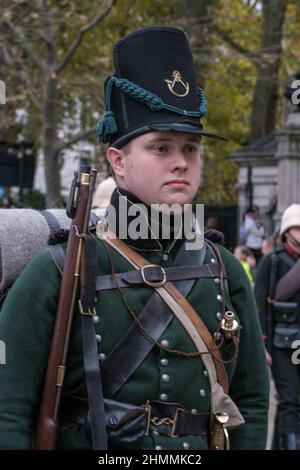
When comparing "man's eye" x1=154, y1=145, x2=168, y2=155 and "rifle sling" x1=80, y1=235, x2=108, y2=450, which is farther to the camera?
"man's eye" x1=154, y1=145, x2=168, y2=155

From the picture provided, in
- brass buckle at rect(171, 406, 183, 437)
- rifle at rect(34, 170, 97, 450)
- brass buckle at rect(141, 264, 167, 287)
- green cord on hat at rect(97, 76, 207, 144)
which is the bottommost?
brass buckle at rect(171, 406, 183, 437)

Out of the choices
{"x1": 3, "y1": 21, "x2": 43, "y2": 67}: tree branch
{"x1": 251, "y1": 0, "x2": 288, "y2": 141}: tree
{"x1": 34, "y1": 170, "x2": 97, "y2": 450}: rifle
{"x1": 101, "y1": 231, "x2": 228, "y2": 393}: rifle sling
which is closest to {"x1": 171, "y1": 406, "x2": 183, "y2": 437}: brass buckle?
{"x1": 101, "y1": 231, "x2": 228, "y2": 393}: rifle sling

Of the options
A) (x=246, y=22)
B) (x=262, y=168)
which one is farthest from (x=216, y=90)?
(x=262, y=168)

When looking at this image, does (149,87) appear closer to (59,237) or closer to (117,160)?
(117,160)

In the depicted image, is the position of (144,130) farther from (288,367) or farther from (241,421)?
(288,367)

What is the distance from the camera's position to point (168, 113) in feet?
11.6

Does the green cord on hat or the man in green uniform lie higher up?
the green cord on hat

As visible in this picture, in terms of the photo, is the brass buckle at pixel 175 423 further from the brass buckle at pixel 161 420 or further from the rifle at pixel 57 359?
the rifle at pixel 57 359

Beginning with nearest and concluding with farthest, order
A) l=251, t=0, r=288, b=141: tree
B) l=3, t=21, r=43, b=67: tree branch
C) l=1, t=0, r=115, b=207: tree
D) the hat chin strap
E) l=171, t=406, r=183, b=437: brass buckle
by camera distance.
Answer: l=171, t=406, r=183, b=437: brass buckle < the hat chin strap < l=1, t=0, r=115, b=207: tree < l=3, t=21, r=43, b=67: tree branch < l=251, t=0, r=288, b=141: tree

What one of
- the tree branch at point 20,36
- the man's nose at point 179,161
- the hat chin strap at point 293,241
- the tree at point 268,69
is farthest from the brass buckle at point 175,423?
the tree at point 268,69

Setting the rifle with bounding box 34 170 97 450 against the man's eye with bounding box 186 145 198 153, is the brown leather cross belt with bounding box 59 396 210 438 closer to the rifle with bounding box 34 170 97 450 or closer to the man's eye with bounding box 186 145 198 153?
the rifle with bounding box 34 170 97 450

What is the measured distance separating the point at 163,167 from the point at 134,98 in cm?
27

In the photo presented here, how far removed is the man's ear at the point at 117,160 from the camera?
355 centimetres

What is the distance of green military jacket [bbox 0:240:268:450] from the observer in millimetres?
3270
